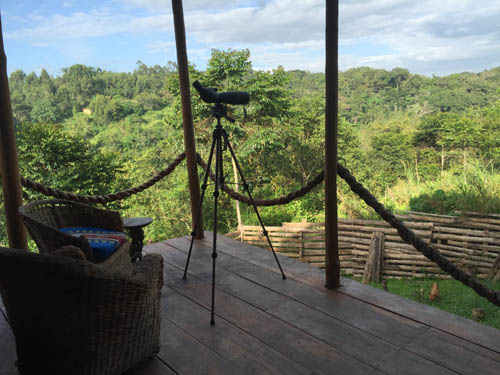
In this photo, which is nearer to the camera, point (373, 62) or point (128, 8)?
point (373, 62)

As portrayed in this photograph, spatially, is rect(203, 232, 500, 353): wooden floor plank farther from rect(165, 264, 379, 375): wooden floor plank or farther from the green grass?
the green grass

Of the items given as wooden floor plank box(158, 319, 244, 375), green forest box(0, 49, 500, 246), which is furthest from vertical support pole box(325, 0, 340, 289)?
green forest box(0, 49, 500, 246)

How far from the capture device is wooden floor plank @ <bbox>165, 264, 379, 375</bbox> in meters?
1.31

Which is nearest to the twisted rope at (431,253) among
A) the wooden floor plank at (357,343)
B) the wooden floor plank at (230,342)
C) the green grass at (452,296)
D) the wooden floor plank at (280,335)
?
the wooden floor plank at (357,343)

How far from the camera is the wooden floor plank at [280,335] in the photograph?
4.31 feet

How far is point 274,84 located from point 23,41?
3739 centimetres

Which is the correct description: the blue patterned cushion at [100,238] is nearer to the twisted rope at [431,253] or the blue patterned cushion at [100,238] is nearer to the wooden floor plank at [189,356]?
the wooden floor plank at [189,356]

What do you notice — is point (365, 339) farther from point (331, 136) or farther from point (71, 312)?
point (71, 312)

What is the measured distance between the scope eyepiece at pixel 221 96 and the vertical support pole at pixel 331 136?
1.36ft

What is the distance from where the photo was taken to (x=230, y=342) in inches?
58.3

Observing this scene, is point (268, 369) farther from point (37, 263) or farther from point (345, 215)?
point (345, 215)

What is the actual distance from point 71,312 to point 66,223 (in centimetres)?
90

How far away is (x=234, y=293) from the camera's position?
191 centimetres

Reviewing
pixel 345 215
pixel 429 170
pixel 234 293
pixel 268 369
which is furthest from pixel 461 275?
pixel 429 170
